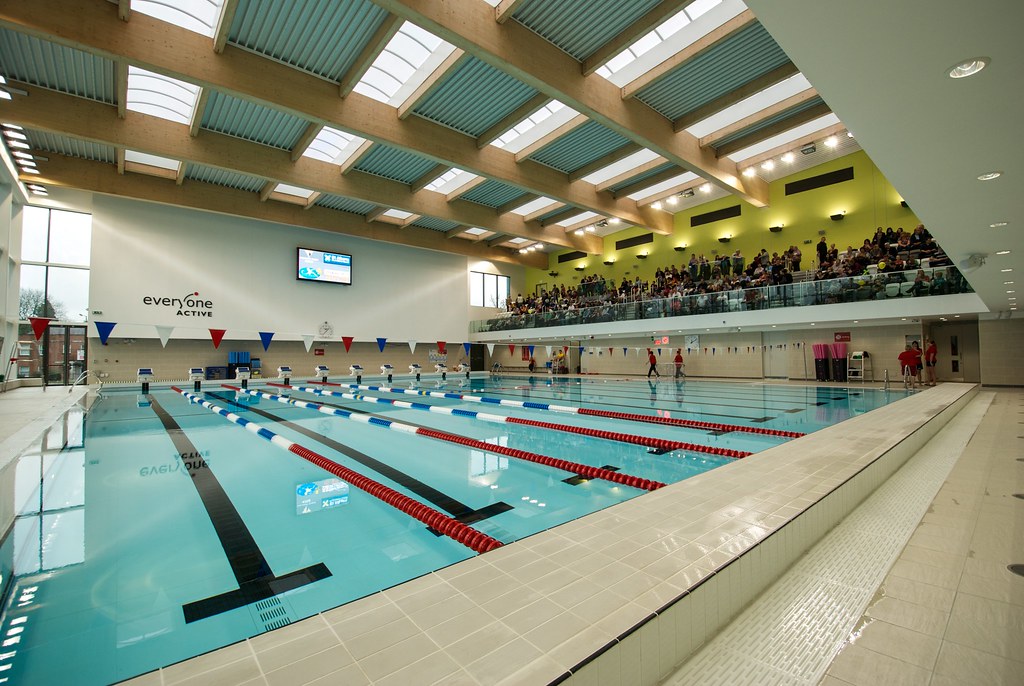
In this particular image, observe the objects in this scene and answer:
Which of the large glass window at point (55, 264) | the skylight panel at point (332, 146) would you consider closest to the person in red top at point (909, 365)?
the skylight panel at point (332, 146)

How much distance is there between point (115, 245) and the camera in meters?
15.1

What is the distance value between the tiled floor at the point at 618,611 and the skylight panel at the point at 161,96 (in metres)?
11.4

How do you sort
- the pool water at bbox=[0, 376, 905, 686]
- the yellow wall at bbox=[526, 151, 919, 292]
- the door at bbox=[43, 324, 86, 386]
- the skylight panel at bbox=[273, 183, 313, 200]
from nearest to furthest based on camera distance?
the pool water at bbox=[0, 376, 905, 686], the yellow wall at bbox=[526, 151, 919, 292], the door at bbox=[43, 324, 86, 386], the skylight panel at bbox=[273, 183, 313, 200]

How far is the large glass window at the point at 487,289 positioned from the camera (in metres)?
24.5

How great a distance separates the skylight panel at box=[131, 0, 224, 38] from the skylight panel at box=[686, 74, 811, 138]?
32.5 ft

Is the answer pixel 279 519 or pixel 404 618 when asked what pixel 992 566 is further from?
pixel 279 519

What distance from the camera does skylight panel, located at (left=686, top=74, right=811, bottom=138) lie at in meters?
→ 10.1

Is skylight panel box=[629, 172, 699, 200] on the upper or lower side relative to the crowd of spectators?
upper

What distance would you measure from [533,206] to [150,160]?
483 inches

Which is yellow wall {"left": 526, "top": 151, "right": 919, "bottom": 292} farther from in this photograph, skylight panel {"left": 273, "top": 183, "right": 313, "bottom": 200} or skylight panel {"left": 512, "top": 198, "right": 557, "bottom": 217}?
skylight panel {"left": 273, "top": 183, "right": 313, "bottom": 200}

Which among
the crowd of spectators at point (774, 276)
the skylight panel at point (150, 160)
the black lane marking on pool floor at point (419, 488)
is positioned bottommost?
the black lane marking on pool floor at point (419, 488)

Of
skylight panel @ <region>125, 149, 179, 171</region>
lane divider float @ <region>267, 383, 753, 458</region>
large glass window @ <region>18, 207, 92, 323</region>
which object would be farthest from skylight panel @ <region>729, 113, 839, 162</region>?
large glass window @ <region>18, 207, 92, 323</region>

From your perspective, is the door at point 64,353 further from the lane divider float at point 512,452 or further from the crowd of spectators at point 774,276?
the crowd of spectators at point 774,276

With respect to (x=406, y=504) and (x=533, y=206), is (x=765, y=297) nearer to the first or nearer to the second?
(x=533, y=206)
